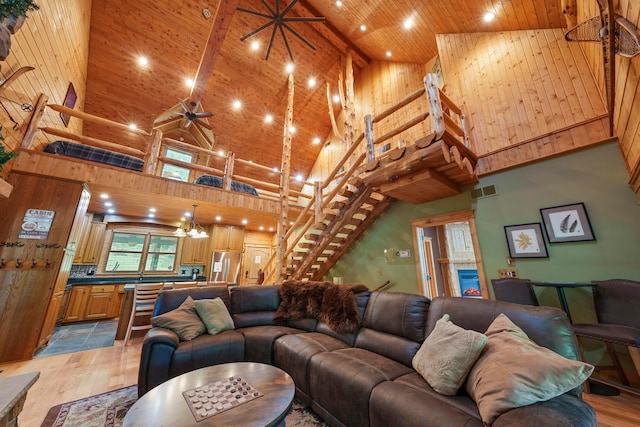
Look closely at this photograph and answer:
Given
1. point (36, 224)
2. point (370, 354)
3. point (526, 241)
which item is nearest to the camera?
point (370, 354)

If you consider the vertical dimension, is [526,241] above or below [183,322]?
above

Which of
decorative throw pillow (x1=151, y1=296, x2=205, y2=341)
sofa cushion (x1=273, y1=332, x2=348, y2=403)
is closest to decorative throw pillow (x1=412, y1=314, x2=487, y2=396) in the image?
sofa cushion (x1=273, y1=332, x2=348, y2=403)

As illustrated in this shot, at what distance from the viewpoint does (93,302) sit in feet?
18.0

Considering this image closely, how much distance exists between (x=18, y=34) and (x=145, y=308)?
3.89 meters

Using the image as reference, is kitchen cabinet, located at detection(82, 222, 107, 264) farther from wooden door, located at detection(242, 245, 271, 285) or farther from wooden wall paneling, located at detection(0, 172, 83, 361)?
wooden door, located at detection(242, 245, 271, 285)

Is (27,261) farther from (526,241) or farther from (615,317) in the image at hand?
(615,317)

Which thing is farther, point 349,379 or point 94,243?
point 94,243

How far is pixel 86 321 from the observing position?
5.38 meters

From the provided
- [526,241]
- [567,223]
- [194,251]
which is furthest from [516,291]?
[194,251]

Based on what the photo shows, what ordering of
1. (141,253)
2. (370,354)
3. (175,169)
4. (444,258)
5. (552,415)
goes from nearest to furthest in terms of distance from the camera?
1. (552,415)
2. (370,354)
3. (444,258)
4. (141,253)
5. (175,169)

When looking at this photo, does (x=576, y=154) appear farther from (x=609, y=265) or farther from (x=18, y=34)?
(x=18, y=34)

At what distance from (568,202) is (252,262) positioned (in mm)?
7799

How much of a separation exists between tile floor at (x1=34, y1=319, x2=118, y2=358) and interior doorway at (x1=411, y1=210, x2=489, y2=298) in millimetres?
5449

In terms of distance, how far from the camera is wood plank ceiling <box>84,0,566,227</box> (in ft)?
16.5
